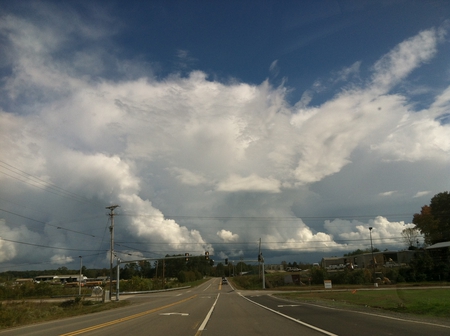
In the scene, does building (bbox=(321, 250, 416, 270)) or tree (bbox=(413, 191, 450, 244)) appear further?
building (bbox=(321, 250, 416, 270))

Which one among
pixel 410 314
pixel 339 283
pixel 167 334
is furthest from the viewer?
pixel 339 283

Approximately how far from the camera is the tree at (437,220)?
281ft

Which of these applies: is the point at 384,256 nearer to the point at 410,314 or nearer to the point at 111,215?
the point at 111,215

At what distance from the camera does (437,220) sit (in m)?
86.2

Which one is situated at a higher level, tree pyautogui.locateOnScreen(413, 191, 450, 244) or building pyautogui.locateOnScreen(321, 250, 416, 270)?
tree pyautogui.locateOnScreen(413, 191, 450, 244)

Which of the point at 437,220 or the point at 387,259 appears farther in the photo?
the point at 387,259

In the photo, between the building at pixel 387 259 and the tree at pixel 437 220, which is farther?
the building at pixel 387 259

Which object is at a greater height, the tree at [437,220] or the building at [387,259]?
the tree at [437,220]

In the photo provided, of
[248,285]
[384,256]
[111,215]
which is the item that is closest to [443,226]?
[384,256]

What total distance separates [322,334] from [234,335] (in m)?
3.14

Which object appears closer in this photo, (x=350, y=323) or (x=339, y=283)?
(x=350, y=323)

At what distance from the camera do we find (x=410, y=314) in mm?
20984

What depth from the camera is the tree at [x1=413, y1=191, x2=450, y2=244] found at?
3371 inches

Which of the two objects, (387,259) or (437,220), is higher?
A: (437,220)
